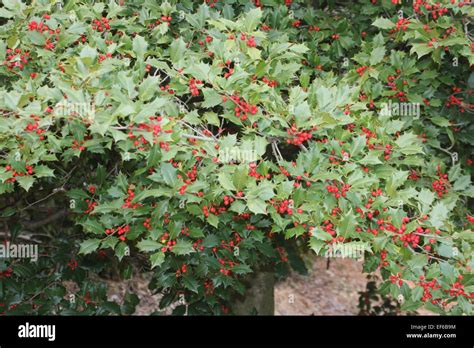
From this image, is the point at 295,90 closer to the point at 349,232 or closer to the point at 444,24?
the point at 349,232

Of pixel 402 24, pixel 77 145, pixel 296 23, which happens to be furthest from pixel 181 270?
pixel 402 24

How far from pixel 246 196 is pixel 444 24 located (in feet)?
6.64

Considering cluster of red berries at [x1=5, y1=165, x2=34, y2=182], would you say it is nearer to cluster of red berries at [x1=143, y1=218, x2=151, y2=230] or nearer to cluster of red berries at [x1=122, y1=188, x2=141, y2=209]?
cluster of red berries at [x1=122, y1=188, x2=141, y2=209]

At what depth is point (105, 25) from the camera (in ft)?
12.6

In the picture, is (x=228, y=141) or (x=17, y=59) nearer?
(x=228, y=141)

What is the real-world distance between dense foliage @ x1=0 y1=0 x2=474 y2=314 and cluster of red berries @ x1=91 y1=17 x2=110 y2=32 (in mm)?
11

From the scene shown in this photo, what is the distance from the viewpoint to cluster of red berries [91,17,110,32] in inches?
151

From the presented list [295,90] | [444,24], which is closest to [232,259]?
[295,90]

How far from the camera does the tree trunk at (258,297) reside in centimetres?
525

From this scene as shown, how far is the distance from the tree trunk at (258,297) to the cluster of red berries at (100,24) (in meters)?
2.59

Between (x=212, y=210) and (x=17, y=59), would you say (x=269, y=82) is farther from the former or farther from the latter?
(x=17, y=59)

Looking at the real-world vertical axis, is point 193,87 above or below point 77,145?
above

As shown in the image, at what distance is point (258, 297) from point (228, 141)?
2.62m

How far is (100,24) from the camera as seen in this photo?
12.6 ft
